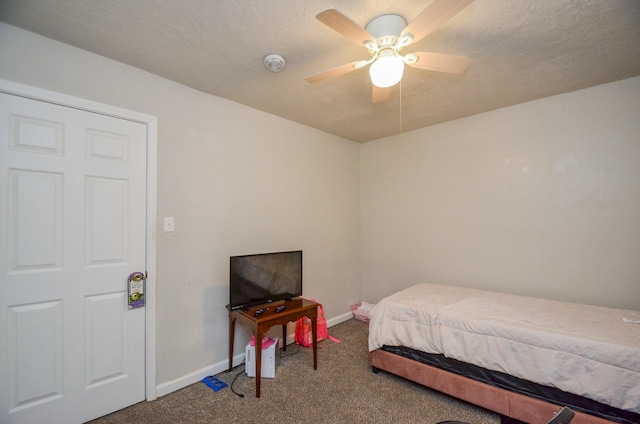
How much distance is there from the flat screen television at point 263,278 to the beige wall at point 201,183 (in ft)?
0.92

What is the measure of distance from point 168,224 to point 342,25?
75.3 inches

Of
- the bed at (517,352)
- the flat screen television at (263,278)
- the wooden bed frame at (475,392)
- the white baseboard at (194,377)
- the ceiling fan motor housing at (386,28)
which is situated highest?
the ceiling fan motor housing at (386,28)

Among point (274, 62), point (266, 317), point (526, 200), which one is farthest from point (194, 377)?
point (526, 200)

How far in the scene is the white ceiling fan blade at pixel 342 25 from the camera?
1272 millimetres

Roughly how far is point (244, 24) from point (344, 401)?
267cm

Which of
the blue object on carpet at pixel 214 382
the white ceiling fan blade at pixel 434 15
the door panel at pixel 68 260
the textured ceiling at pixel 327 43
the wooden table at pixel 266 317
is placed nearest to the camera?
the white ceiling fan blade at pixel 434 15

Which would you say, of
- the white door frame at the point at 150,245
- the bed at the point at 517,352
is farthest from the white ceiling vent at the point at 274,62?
the bed at the point at 517,352

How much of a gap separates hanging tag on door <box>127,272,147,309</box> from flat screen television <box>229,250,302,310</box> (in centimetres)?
64

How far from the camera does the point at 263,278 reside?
2.62 meters

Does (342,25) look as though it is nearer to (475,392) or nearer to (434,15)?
(434,15)

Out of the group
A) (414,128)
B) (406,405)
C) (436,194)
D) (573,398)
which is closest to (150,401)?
(406,405)

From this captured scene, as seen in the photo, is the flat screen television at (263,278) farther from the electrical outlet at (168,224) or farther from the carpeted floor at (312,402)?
the carpeted floor at (312,402)

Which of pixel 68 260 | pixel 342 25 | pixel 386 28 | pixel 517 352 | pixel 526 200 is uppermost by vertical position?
pixel 386 28

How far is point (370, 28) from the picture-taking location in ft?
5.43
